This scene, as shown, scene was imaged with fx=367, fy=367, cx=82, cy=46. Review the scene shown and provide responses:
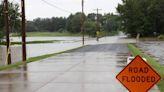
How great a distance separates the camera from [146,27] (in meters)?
82.1

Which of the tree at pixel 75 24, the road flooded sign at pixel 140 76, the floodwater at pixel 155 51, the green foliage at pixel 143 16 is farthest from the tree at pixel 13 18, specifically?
the tree at pixel 75 24

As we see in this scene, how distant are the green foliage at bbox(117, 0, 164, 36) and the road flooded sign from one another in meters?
74.0

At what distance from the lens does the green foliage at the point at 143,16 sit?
81.0 metres

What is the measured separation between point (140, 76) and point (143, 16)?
250 feet

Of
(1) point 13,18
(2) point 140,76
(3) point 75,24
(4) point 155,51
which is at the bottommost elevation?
(4) point 155,51

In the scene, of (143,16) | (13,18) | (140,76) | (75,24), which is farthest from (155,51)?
(75,24)

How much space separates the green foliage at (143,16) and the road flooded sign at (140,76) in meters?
74.0

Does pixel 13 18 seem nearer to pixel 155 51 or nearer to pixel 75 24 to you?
pixel 155 51

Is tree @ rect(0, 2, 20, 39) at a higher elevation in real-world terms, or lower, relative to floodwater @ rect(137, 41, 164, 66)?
higher

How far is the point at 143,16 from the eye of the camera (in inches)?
3246

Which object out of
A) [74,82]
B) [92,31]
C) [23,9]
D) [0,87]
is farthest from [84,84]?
[92,31]

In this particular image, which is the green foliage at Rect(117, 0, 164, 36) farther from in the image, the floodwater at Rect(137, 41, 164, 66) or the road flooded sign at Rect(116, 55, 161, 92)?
the road flooded sign at Rect(116, 55, 161, 92)

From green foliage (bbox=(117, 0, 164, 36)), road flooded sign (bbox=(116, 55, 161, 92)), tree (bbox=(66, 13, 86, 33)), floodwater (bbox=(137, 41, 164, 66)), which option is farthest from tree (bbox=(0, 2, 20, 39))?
tree (bbox=(66, 13, 86, 33))

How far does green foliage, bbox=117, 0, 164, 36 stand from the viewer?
8100cm
